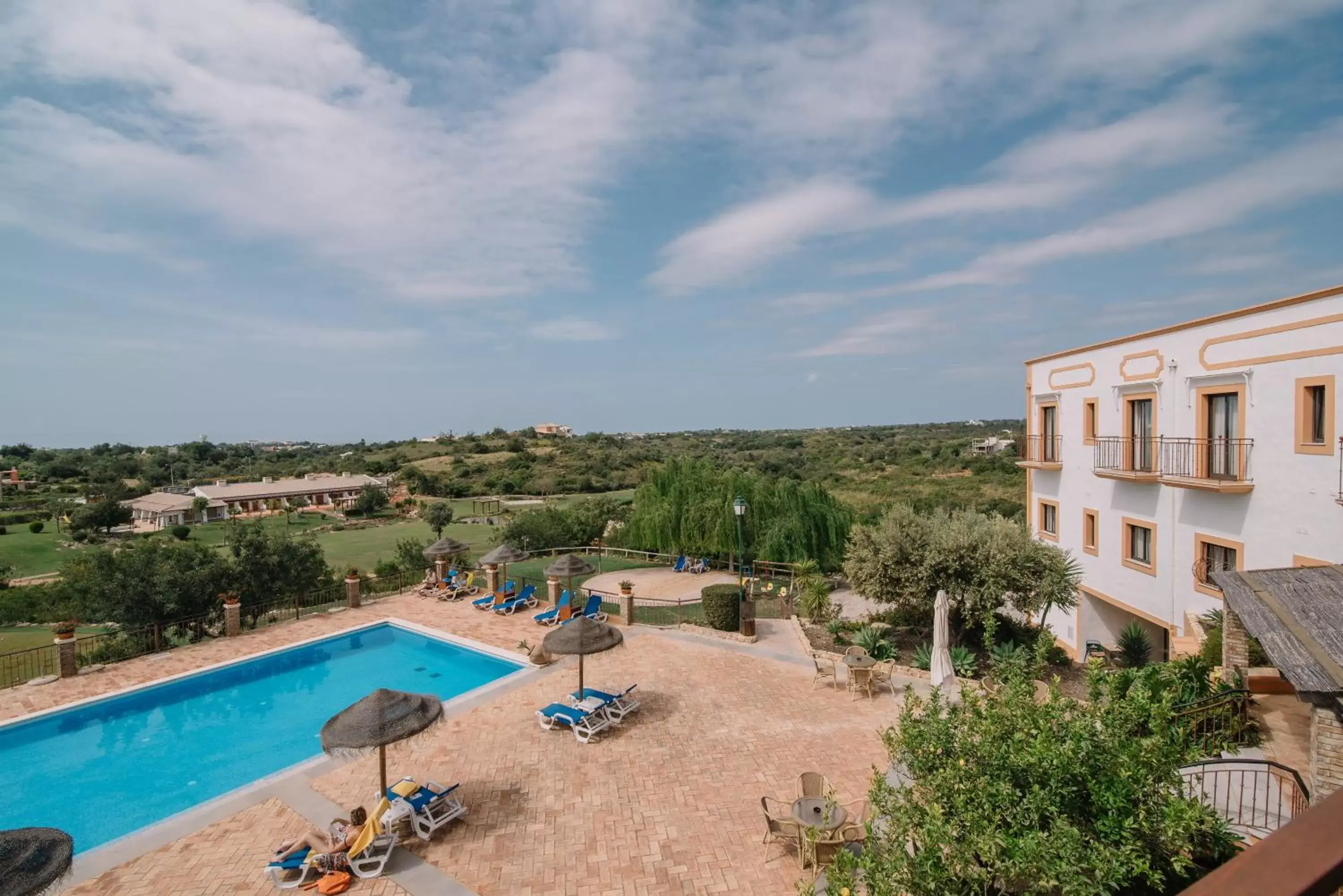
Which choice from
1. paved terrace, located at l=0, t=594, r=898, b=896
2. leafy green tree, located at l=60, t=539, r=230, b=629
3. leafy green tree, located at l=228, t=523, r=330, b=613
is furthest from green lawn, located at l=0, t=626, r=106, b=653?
paved terrace, located at l=0, t=594, r=898, b=896

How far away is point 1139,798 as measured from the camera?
4.62 meters

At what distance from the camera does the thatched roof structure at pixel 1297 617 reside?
21.0ft

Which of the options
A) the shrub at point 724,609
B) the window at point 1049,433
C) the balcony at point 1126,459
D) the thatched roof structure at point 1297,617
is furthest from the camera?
the window at point 1049,433

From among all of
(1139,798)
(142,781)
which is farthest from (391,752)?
(1139,798)

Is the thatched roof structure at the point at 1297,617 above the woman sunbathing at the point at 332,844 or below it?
above

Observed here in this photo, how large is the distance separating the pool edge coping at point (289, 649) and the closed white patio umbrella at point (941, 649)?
8323 millimetres

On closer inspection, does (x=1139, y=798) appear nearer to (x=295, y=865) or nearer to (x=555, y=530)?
(x=295, y=865)

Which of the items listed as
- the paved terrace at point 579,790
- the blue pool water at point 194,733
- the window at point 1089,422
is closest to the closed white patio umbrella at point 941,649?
the paved terrace at point 579,790

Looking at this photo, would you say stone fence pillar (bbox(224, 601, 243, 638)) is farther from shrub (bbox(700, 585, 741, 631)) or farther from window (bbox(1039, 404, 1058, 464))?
window (bbox(1039, 404, 1058, 464))

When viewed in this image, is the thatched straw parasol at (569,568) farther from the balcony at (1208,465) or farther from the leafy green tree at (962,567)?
the balcony at (1208,465)

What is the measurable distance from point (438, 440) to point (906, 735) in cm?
12349

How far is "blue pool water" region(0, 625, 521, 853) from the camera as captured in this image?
10.5 metres

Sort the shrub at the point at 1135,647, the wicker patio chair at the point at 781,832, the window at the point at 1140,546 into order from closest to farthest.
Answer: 1. the wicker patio chair at the point at 781,832
2. the window at the point at 1140,546
3. the shrub at the point at 1135,647

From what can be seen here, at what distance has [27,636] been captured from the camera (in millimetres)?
24734
